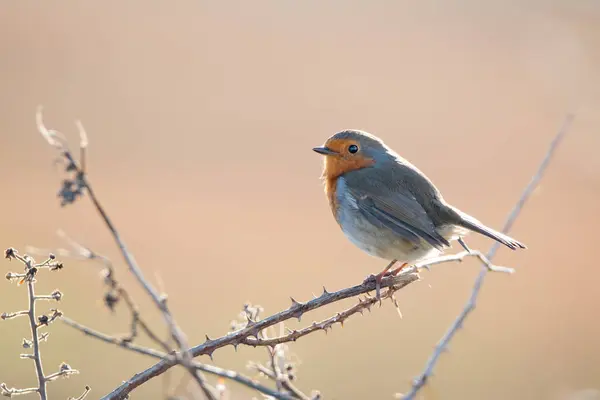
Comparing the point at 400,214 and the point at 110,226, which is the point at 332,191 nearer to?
the point at 400,214

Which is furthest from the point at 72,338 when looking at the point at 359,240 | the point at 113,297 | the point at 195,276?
the point at 113,297

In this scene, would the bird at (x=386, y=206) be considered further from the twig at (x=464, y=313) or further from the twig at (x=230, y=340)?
the twig at (x=464, y=313)

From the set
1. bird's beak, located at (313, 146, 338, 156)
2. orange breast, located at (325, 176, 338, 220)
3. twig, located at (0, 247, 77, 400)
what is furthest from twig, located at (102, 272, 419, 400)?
bird's beak, located at (313, 146, 338, 156)

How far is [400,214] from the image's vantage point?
4.14 meters

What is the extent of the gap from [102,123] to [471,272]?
613 centimetres

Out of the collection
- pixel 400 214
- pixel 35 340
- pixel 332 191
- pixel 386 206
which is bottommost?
pixel 35 340

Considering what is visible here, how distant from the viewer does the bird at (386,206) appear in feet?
13.4

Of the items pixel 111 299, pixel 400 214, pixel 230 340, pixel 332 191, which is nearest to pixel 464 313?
pixel 230 340

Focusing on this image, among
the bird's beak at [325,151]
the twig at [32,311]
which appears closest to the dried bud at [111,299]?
the twig at [32,311]

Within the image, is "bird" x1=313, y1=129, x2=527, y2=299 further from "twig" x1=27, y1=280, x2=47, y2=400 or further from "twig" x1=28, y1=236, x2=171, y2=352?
"twig" x1=28, y1=236, x2=171, y2=352

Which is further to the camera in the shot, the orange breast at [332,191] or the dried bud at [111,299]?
the orange breast at [332,191]

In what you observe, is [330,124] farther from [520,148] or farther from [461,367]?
[461,367]

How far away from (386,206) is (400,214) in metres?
0.13

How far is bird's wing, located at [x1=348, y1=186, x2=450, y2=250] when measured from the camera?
4.00 metres
